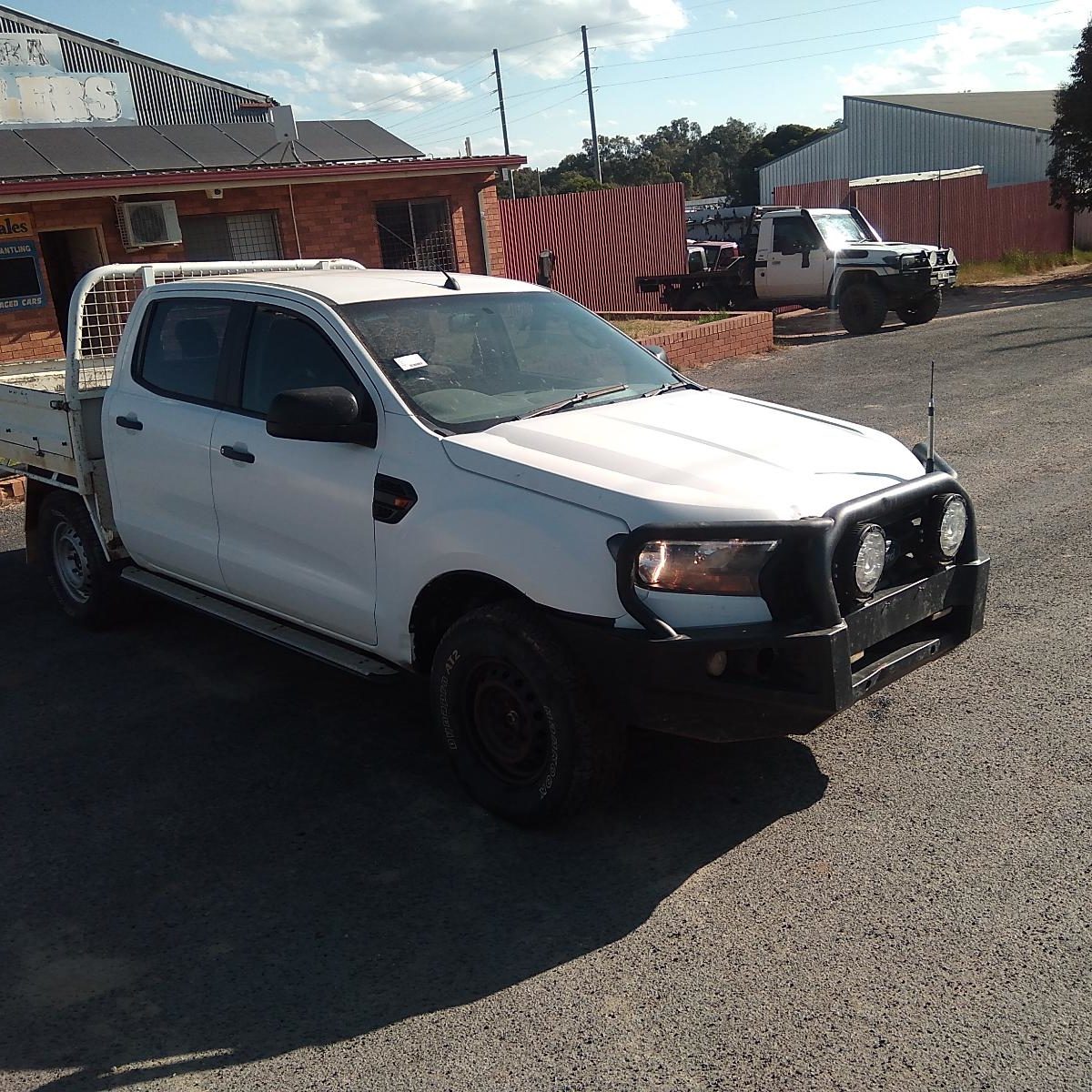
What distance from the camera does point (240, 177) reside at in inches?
610

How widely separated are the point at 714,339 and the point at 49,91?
12.1 metres

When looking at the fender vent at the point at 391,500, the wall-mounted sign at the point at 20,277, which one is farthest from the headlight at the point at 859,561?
the wall-mounted sign at the point at 20,277

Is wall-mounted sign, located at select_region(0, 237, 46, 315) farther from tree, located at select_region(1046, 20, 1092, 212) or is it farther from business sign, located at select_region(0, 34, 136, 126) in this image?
tree, located at select_region(1046, 20, 1092, 212)

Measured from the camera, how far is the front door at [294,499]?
4453 millimetres

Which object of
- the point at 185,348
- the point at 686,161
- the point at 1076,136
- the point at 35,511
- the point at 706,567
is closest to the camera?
the point at 706,567

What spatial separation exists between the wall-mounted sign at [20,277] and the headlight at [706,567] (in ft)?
42.7

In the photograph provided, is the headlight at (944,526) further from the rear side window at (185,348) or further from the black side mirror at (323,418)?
the rear side window at (185,348)

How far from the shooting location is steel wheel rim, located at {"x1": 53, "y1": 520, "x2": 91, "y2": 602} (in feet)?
21.0

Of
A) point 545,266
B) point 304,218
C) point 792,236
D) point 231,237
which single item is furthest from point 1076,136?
point 231,237

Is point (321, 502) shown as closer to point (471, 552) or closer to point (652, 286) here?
point (471, 552)

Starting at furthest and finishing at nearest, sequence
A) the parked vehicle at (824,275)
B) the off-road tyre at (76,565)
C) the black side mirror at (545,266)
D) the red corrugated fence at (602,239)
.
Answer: the red corrugated fence at (602,239), the black side mirror at (545,266), the parked vehicle at (824,275), the off-road tyre at (76,565)

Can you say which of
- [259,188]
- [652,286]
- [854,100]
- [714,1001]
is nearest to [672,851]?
[714,1001]

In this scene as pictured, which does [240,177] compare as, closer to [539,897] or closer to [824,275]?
[824,275]

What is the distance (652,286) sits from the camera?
21.7 m
